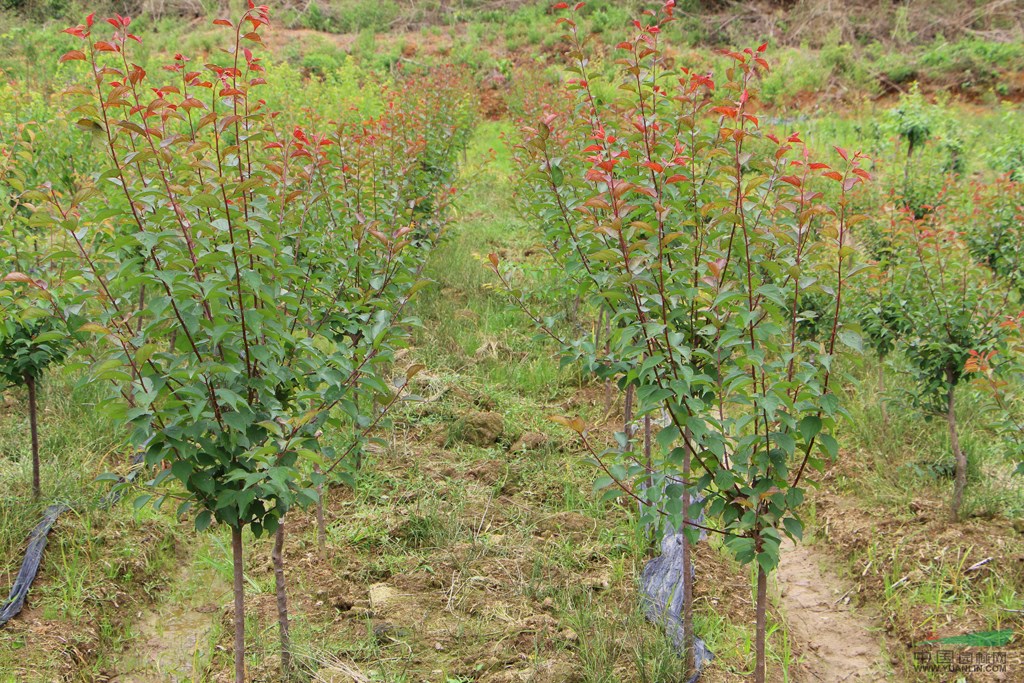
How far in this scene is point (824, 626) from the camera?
→ 12.8ft

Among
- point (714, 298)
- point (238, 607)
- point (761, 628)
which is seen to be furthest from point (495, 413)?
point (714, 298)

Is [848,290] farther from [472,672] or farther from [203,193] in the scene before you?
[203,193]

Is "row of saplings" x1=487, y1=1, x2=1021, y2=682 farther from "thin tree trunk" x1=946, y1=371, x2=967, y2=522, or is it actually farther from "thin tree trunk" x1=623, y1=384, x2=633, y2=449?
"thin tree trunk" x1=623, y1=384, x2=633, y2=449

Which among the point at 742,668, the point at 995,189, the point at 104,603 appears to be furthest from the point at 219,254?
the point at 995,189

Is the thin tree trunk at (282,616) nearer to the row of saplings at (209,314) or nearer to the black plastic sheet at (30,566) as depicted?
the row of saplings at (209,314)

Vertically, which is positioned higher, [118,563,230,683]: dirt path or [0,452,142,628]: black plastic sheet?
[0,452,142,628]: black plastic sheet

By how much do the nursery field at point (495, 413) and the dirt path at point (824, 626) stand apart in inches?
0.8

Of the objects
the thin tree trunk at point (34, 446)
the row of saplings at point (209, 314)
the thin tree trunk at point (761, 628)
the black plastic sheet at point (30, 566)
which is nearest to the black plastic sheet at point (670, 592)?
the thin tree trunk at point (761, 628)

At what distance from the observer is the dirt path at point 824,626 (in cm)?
352

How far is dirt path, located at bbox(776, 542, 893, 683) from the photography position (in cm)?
352

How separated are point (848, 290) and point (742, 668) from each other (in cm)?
245

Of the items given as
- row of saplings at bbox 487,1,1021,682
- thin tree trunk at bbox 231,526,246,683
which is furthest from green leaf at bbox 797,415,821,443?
thin tree trunk at bbox 231,526,246,683

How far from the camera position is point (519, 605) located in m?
3.60

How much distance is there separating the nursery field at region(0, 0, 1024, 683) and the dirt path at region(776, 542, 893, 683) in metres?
0.02
